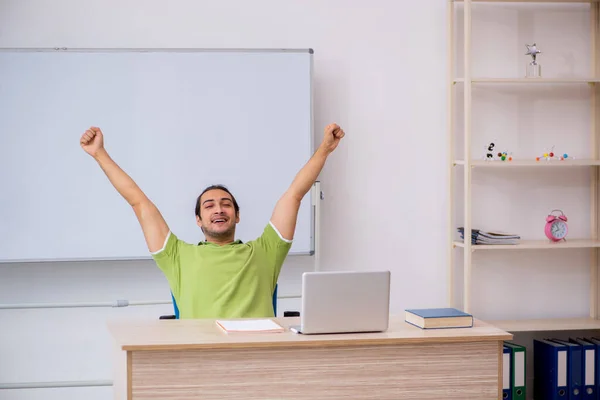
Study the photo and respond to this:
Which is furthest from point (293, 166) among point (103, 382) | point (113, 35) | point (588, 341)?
point (588, 341)

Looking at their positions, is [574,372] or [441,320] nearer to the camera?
[441,320]

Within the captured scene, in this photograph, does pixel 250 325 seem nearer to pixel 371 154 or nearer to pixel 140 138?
pixel 140 138

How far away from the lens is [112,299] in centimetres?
422

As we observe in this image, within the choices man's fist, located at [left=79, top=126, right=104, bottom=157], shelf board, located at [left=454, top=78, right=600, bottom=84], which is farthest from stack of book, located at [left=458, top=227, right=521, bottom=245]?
man's fist, located at [left=79, top=126, right=104, bottom=157]

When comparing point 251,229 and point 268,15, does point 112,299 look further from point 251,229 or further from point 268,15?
point 268,15

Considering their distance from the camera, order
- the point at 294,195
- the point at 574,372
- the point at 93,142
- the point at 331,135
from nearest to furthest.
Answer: the point at 93,142 < the point at 331,135 < the point at 294,195 < the point at 574,372

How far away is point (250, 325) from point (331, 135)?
851 mm

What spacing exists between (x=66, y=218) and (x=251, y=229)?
2.95ft

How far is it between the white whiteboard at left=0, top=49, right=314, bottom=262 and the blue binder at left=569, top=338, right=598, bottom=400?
62.4 inches

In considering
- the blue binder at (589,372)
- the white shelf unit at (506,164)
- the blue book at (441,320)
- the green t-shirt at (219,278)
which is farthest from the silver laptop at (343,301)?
the blue binder at (589,372)

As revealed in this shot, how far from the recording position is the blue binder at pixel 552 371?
4.32 m

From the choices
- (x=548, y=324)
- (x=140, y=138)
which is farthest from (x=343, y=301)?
(x=548, y=324)

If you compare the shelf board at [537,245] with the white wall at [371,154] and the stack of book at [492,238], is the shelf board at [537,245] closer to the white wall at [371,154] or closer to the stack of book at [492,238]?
the stack of book at [492,238]

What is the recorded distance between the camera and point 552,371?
4.34m
